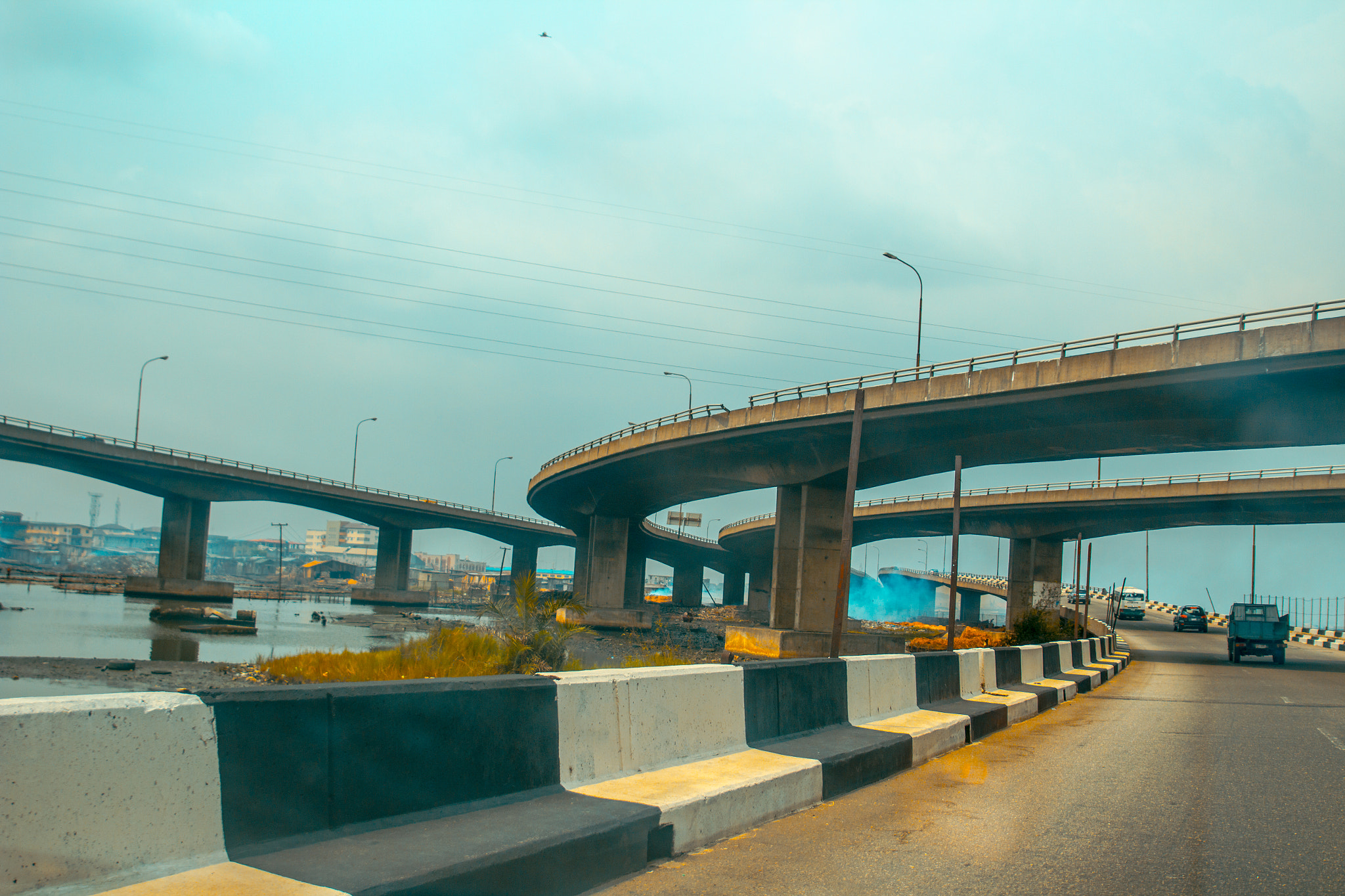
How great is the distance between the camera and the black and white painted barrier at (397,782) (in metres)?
3.44

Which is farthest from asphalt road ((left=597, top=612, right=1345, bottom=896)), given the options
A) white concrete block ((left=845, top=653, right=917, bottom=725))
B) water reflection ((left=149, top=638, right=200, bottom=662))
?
water reflection ((left=149, top=638, right=200, bottom=662))

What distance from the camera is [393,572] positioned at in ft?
328

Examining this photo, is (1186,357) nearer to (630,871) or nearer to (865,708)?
(865,708)

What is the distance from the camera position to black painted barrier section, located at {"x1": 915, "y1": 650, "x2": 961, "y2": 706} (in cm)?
1199

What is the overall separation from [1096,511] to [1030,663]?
158 feet

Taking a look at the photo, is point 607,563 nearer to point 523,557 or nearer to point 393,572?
point 393,572

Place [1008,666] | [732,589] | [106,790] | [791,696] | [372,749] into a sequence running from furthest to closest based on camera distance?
1. [732,589]
2. [1008,666]
3. [791,696]
4. [372,749]
5. [106,790]

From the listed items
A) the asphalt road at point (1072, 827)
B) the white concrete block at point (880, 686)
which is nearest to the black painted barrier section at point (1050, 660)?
the asphalt road at point (1072, 827)

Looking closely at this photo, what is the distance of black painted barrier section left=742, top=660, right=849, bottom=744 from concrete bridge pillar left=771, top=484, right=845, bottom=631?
111ft

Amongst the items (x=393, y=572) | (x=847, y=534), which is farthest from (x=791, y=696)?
(x=393, y=572)

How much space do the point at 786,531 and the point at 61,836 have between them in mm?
42155

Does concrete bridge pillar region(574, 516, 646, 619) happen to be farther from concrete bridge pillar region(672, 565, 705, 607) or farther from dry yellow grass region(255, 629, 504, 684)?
concrete bridge pillar region(672, 565, 705, 607)

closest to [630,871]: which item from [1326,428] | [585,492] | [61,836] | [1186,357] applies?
[61,836]

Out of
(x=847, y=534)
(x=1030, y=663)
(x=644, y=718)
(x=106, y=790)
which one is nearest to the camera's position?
(x=106, y=790)
